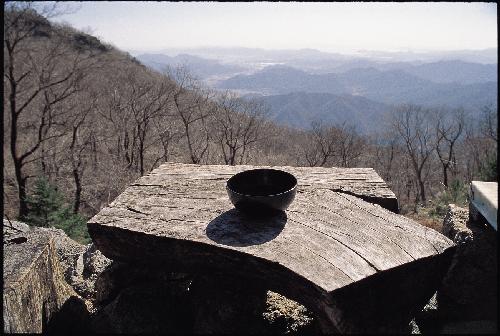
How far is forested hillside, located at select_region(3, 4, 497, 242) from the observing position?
1925 centimetres

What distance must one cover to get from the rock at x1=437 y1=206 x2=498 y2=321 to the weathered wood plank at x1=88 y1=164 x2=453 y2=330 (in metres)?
0.54

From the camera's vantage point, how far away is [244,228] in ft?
10.0

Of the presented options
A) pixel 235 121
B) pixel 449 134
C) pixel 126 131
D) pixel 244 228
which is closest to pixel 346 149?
pixel 449 134

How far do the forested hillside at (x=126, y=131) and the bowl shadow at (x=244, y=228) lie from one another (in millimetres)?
15108

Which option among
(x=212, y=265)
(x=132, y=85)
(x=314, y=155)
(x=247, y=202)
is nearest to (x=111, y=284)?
(x=212, y=265)

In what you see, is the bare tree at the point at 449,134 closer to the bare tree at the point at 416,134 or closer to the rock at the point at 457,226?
the bare tree at the point at 416,134

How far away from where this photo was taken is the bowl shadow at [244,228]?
9.52ft

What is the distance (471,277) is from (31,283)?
355 cm

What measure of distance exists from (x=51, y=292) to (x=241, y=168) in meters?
2.23

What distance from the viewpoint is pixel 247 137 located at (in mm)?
30500

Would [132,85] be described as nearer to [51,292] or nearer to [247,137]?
[247,137]

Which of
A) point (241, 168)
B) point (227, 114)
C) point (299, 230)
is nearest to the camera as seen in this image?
point (299, 230)

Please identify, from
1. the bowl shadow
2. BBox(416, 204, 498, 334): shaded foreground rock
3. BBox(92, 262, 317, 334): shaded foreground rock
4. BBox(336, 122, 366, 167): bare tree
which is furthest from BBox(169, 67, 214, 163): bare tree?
BBox(416, 204, 498, 334): shaded foreground rock

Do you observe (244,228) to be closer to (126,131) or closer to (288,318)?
(288,318)
